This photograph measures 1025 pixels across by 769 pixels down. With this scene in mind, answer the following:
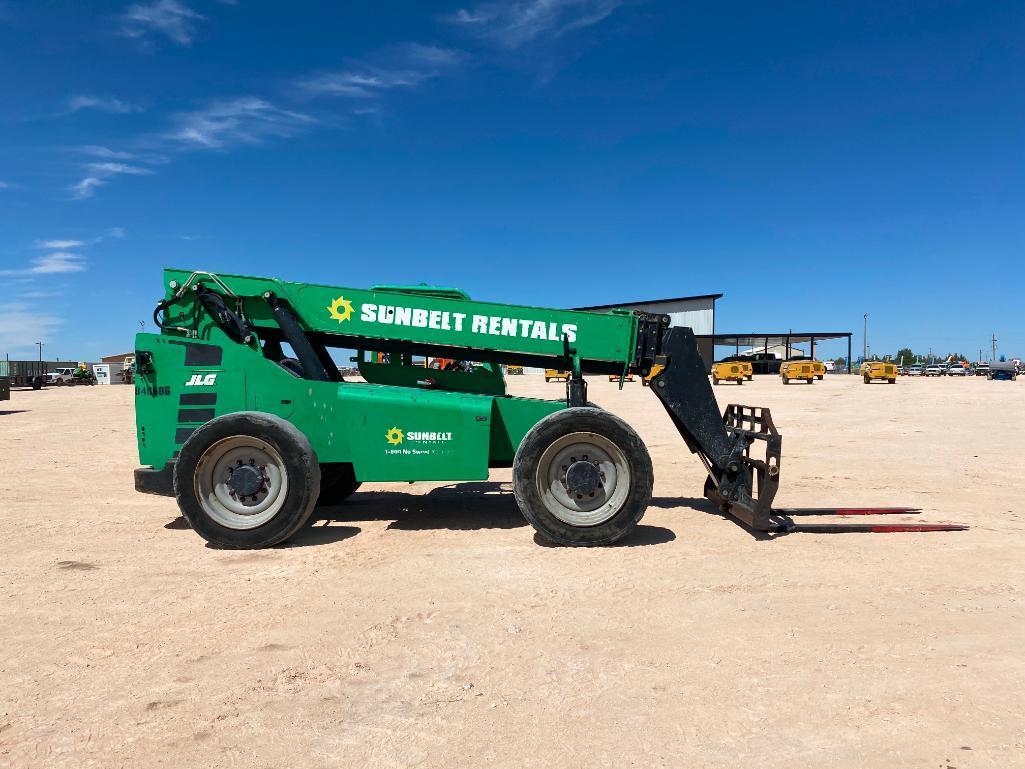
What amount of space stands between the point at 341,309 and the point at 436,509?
8.52 ft

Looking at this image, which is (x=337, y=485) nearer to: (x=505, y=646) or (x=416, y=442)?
(x=416, y=442)

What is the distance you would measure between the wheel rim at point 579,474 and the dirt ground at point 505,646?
16.5 inches

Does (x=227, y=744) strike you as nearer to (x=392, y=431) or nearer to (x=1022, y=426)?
(x=392, y=431)

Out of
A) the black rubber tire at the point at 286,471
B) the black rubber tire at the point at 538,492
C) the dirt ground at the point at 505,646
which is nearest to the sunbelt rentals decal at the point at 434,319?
the black rubber tire at the point at 538,492

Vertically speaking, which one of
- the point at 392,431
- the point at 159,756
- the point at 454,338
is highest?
the point at 454,338

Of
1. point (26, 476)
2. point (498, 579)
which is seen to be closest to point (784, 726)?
point (498, 579)

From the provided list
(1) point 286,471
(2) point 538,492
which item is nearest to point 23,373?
(1) point 286,471

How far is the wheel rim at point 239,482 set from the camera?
577 centimetres

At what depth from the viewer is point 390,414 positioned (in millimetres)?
6090

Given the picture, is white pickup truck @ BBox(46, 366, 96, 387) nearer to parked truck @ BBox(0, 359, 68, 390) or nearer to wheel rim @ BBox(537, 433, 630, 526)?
parked truck @ BBox(0, 359, 68, 390)

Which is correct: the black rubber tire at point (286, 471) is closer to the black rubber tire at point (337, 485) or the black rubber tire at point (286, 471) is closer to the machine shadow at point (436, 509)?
the machine shadow at point (436, 509)

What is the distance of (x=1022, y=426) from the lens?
15695 millimetres

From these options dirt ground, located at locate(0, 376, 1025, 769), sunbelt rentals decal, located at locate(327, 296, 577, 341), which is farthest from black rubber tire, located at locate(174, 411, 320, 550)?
sunbelt rentals decal, located at locate(327, 296, 577, 341)

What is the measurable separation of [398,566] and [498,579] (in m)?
0.89
